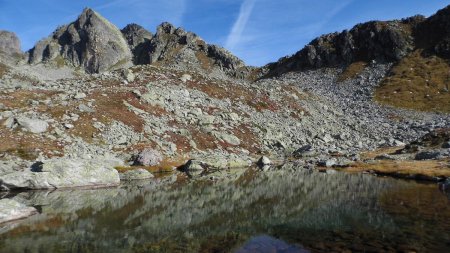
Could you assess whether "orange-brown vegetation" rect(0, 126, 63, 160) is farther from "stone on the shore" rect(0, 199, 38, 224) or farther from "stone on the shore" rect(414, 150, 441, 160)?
"stone on the shore" rect(414, 150, 441, 160)

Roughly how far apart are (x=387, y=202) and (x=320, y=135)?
5686 centimetres

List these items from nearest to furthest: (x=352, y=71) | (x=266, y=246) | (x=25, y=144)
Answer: (x=266, y=246)
(x=25, y=144)
(x=352, y=71)

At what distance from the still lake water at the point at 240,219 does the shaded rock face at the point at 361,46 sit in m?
124

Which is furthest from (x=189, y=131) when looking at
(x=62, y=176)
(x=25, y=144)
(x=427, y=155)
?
(x=427, y=155)

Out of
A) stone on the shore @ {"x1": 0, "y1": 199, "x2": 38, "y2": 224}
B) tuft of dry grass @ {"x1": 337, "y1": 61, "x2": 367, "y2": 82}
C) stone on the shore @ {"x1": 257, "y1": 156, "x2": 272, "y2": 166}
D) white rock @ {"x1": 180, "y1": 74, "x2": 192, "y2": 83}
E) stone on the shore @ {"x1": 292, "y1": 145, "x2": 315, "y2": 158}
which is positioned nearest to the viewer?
stone on the shore @ {"x1": 0, "y1": 199, "x2": 38, "y2": 224}

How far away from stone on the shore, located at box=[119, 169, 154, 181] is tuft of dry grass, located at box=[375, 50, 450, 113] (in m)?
95.4

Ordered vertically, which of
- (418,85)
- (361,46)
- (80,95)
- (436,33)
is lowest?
(80,95)

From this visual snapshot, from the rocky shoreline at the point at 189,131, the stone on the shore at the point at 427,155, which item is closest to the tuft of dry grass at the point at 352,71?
the rocky shoreline at the point at 189,131

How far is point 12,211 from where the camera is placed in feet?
95.0

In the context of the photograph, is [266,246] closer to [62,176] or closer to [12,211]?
[12,211]

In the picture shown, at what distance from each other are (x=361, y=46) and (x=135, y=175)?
450 feet

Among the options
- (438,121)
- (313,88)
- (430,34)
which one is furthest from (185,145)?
(430,34)

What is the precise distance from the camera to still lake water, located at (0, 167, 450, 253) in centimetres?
2159

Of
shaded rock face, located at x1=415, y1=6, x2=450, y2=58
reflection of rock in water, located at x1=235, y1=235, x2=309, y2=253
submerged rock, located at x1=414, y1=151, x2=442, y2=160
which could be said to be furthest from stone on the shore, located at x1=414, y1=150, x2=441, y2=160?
shaded rock face, located at x1=415, y1=6, x2=450, y2=58
